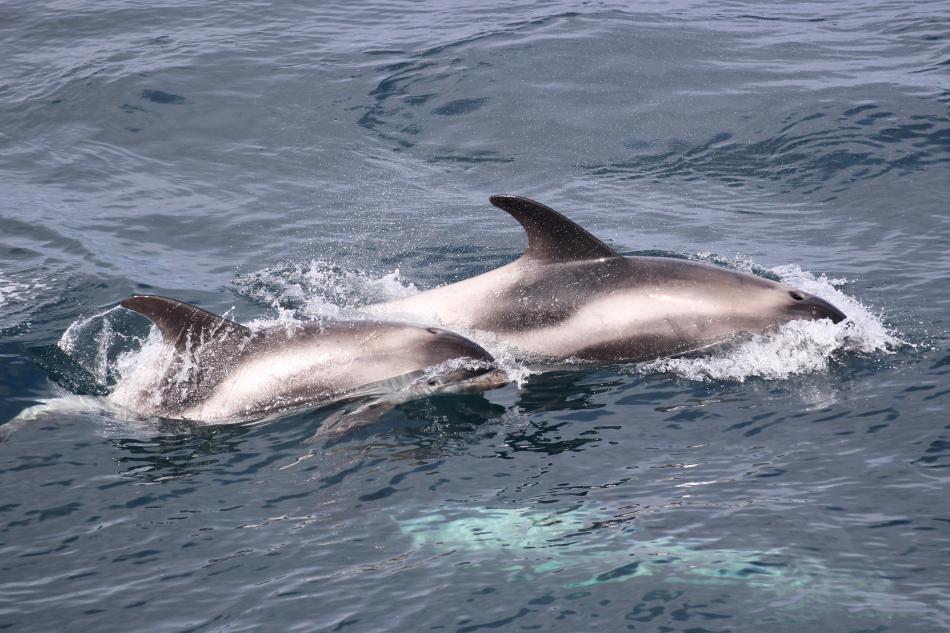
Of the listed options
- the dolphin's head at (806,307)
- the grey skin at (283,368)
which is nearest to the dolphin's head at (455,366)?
the grey skin at (283,368)

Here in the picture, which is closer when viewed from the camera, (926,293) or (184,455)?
(184,455)

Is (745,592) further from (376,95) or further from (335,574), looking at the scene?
(376,95)

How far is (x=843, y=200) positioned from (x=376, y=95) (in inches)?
403

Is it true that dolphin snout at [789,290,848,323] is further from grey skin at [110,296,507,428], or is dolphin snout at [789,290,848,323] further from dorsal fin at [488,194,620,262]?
grey skin at [110,296,507,428]

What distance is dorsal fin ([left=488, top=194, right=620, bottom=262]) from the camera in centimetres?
1291

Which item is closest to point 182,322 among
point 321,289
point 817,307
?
point 321,289

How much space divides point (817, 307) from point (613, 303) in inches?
88.5

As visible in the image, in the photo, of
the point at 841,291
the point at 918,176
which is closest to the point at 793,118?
the point at 918,176

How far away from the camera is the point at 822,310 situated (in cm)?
1319

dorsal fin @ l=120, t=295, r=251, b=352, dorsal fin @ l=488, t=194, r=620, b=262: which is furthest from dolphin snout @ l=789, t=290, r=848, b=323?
dorsal fin @ l=120, t=295, r=251, b=352

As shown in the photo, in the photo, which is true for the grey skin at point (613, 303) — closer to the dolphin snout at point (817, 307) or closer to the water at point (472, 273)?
the dolphin snout at point (817, 307)

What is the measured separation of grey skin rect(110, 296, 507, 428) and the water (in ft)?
0.86

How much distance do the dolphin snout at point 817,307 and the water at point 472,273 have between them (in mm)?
232

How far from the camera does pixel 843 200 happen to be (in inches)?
739
